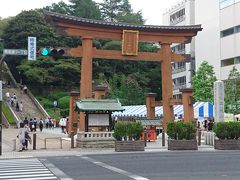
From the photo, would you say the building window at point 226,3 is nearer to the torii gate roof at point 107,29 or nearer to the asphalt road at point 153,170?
the torii gate roof at point 107,29

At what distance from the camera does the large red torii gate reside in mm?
34844

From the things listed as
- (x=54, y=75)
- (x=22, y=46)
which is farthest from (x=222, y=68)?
(x=22, y=46)

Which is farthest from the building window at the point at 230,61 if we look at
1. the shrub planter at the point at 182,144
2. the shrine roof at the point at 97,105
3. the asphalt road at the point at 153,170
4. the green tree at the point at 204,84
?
the asphalt road at the point at 153,170

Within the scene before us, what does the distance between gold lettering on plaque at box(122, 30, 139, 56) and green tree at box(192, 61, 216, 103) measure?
26702 millimetres

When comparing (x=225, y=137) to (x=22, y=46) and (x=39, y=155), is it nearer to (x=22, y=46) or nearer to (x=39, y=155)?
(x=39, y=155)

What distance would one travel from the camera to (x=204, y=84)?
205ft

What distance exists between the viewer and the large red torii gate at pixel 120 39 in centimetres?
3484

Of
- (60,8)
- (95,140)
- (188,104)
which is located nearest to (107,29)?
(188,104)

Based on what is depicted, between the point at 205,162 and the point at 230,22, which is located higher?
the point at 230,22

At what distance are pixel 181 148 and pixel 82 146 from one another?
6.31 metres

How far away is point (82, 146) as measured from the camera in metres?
28.8

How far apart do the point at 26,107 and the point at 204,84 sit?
2462 cm

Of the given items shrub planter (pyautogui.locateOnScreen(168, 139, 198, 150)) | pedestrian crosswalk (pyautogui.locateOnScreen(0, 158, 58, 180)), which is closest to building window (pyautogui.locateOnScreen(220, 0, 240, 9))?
shrub planter (pyautogui.locateOnScreen(168, 139, 198, 150))

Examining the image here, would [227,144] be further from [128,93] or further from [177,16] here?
[177,16]
